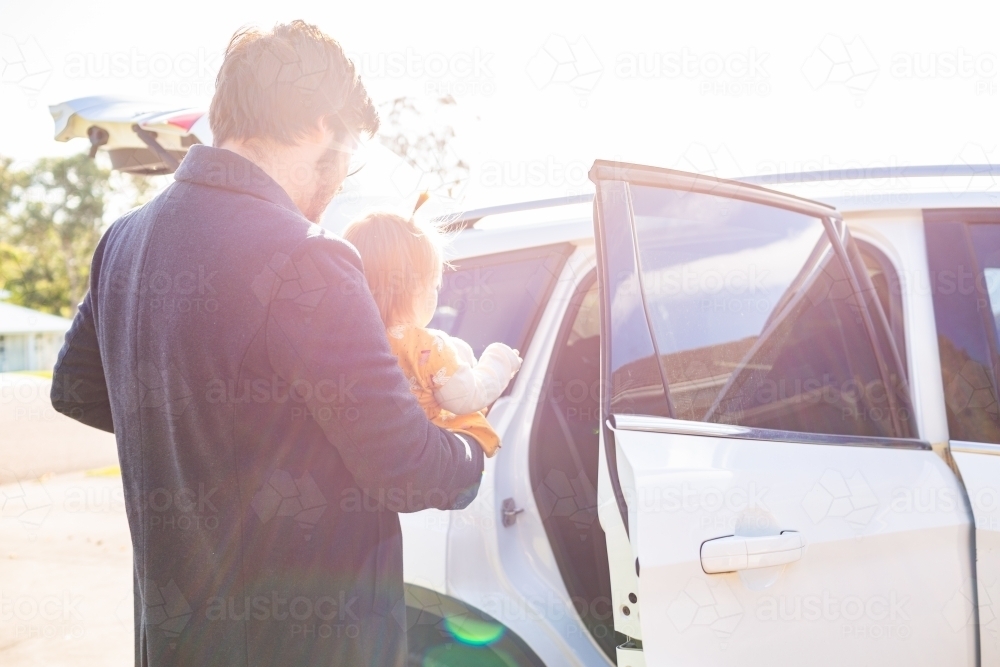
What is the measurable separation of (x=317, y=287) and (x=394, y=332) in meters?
0.42

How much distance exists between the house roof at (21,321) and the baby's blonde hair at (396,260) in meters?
34.6

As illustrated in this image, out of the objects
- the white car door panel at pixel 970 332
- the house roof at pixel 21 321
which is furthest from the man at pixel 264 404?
the house roof at pixel 21 321

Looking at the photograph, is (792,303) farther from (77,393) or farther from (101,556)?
(101,556)

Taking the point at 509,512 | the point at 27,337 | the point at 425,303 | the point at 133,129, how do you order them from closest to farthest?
the point at 425,303, the point at 509,512, the point at 133,129, the point at 27,337

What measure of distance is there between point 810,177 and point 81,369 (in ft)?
6.57

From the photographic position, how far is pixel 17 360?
3581 centimetres

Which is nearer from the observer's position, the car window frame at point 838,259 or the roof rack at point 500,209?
the car window frame at point 838,259

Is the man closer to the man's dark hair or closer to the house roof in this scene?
the man's dark hair

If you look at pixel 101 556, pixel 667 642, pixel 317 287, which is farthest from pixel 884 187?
pixel 101 556

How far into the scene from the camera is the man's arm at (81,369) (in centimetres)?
145

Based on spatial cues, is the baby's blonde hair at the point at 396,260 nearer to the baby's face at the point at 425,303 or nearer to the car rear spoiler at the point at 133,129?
the baby's face at the point at 425,303

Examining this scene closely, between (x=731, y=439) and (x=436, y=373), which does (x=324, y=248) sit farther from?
(x=731, y=439)

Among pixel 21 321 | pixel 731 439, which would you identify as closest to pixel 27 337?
pixel 21 321

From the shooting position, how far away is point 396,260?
4.97ft
